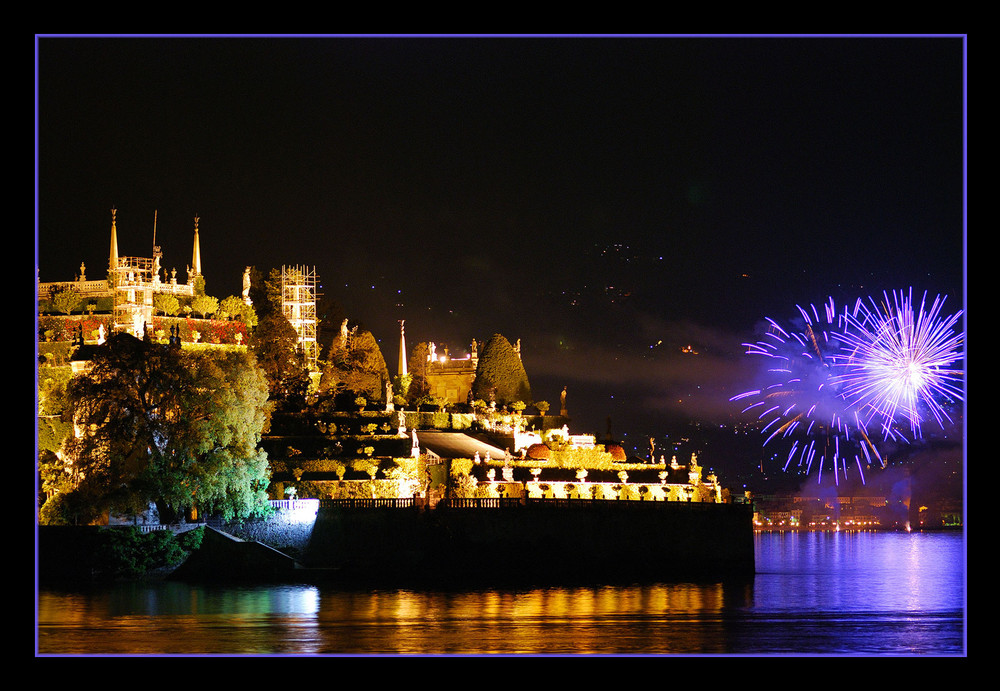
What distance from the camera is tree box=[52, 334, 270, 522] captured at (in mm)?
45250

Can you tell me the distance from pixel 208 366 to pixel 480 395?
34469 mm

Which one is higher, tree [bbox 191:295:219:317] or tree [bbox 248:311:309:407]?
tree [bbox 191:295:219:317]

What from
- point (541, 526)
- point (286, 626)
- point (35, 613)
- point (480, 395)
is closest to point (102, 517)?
point (286, 626)

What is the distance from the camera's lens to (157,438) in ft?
152

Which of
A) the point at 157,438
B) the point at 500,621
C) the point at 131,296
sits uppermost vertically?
the point at 131,296

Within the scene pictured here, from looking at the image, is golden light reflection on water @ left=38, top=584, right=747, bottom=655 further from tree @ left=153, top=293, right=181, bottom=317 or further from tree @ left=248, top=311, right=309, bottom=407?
tree @ left=153, top=293, right=181, bottom=317

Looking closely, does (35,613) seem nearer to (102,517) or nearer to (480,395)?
(102,517)

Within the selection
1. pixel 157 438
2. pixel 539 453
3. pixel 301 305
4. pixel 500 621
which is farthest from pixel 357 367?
pixel 500 621

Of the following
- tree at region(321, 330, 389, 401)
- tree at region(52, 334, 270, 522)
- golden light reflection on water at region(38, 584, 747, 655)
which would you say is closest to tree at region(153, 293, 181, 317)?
tree at region(321, 330, 389, 401)

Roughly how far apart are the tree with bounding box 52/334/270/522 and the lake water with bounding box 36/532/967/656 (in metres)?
2.88

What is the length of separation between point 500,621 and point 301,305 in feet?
127

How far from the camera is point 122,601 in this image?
40.5m

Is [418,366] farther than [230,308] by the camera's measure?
Yes

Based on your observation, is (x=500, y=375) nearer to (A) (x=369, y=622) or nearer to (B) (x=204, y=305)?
(B) (x=204, y=305)
